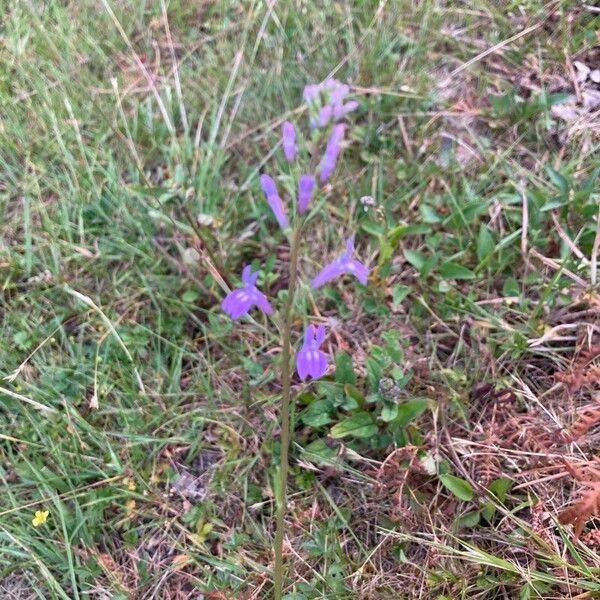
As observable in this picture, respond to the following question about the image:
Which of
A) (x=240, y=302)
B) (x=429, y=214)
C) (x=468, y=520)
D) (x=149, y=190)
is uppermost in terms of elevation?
(x=240, y=302)

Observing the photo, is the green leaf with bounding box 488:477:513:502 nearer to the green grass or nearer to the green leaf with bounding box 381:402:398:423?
the green grass

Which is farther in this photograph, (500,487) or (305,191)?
(500,487)

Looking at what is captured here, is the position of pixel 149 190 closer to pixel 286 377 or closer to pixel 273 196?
pixel 273 196

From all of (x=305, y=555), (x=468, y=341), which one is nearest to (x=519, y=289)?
(x=468, y=341)

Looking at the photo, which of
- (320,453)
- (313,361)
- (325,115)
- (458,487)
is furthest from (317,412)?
(325,115)

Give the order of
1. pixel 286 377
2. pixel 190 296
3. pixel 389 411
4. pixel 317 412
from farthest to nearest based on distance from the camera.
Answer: pixel 190 296, pixel 317 412, pixel 389 411, pixel 286 377

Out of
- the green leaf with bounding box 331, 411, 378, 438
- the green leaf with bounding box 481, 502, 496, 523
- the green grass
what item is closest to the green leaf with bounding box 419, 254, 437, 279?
the green grass
